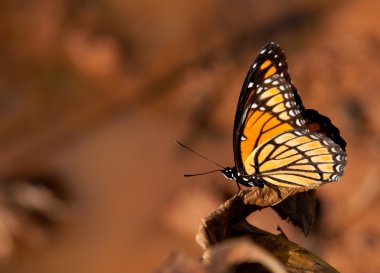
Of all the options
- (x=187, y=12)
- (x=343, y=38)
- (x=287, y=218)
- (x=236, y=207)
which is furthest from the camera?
(x=187, y=12)

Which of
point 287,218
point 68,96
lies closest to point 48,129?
point 68,96

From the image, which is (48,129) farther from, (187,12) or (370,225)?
(370,225)

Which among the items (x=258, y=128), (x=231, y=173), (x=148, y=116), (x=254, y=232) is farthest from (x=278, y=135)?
(x=148, y=116)

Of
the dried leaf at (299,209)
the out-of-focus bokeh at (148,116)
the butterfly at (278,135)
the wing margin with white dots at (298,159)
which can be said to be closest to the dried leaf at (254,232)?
the dried leaf at (299,209)

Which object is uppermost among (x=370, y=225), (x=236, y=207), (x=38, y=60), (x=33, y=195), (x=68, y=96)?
(x=38, y=60)

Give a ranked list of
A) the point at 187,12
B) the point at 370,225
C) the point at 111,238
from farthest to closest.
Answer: the point at 187,12 < the point at 111,238 < the point at 370,225

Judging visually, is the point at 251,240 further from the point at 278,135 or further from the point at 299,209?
the point at 278,135

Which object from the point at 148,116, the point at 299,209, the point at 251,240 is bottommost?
the point at 251,240
